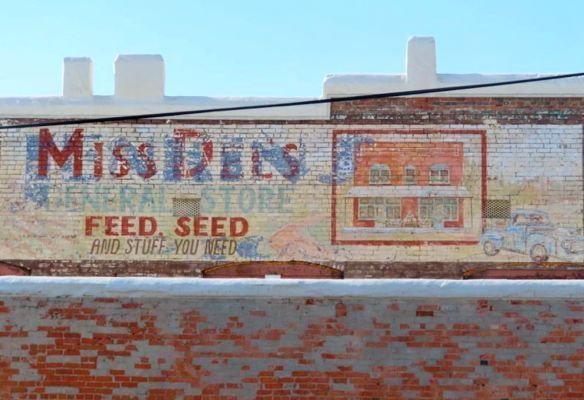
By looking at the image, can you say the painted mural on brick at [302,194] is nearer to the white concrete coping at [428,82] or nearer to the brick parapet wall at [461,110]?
the brick parapet wall at [461,110]

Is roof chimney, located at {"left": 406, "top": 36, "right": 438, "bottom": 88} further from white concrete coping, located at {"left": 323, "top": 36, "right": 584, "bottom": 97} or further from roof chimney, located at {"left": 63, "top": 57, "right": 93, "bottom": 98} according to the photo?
roof chimney, located at {"left": 63, "top": 57, "right": 93, "bottom": 98}

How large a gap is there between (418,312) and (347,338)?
2.55 feet

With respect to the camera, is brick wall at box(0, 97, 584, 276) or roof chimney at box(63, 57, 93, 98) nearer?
brick wall at box(0, 97, 584, 276)

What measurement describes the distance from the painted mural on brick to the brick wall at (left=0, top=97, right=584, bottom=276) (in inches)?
0.7

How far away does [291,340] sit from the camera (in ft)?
30.1

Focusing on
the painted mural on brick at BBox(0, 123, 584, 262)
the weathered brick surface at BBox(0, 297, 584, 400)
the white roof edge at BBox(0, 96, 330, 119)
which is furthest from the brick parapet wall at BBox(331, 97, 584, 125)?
the weathered brick surface at BBox(0, 297, 584, 400)

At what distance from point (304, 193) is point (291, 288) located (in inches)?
266

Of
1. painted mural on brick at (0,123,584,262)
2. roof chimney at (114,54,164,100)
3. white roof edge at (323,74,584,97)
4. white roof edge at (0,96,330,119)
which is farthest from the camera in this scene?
roof chimney at (114,54,164,100)

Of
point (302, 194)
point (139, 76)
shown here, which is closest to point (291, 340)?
point (302, 194)

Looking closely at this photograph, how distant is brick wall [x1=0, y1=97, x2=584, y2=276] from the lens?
1576cm

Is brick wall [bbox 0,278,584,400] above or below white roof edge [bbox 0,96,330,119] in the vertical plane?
below

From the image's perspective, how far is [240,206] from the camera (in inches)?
626

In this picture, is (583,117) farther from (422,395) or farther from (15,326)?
(15,326)

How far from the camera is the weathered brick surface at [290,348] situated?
29.8 ft
